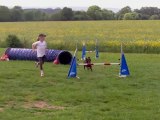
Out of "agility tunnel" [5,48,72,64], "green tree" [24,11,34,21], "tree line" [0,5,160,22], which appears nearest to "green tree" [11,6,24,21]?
"tree line" [0,5,160,22]

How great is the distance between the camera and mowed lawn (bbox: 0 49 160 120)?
9.62 meters

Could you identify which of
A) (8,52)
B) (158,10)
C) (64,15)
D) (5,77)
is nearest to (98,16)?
(64,15)

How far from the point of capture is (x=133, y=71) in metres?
18.3

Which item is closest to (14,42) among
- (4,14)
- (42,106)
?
(42,106)

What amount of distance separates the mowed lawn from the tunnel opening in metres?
2.99

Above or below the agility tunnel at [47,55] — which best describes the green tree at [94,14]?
below

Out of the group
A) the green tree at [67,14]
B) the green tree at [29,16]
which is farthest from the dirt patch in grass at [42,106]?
the green tree at [29,16]

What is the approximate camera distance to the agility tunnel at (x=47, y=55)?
70.2 feet

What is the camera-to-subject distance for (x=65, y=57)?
70.6ft

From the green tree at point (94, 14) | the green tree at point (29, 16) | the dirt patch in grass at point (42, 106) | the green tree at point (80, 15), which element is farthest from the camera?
the green tree at point (29, 16)

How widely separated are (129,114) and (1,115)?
2741mm

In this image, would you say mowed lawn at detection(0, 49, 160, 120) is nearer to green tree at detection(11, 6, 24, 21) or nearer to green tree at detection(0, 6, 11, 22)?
green tree at detection(0, 6, 11, 22)

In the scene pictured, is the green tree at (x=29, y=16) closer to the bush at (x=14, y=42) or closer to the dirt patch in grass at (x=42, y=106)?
the bush at (x=14, y=42)

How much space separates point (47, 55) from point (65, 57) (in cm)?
98
